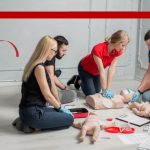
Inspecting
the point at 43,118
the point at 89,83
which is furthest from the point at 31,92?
the point at 89,83

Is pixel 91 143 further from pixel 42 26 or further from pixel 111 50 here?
pixel 42 26

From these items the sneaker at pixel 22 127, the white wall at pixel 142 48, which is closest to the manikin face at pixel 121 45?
the sneaker at pixel 22 127

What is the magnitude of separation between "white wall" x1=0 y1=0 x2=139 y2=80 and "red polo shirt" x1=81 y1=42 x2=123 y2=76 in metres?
1.03

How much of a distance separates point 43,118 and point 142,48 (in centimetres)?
286

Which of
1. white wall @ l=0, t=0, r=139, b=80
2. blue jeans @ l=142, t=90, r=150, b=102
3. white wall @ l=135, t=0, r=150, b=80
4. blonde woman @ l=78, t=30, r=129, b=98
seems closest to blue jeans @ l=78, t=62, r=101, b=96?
blonde woman @ l=78, t=30, r=129, b=98

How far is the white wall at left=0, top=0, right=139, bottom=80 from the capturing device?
15.0 ft

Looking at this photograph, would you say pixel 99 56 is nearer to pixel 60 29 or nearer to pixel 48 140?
pixel 48 140

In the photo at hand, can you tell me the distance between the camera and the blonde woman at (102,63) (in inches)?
130

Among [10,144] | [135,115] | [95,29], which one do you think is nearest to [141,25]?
[95,29]

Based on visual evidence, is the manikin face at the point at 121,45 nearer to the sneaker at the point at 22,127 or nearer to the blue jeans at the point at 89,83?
the blue jeans at the point at 89,83

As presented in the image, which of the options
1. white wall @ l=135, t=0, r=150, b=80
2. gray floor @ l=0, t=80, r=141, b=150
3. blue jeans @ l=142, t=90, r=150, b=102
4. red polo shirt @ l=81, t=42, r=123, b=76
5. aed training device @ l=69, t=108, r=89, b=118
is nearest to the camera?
gray floor @ l=0, t=80, r=141, b=150

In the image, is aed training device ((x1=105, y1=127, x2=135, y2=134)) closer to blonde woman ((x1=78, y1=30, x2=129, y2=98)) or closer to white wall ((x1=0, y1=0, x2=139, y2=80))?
blonde woman ((x1=78, y1=30, x2=129, y2=98))

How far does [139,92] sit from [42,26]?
1.78m

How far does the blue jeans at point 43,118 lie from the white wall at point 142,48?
2.57m
